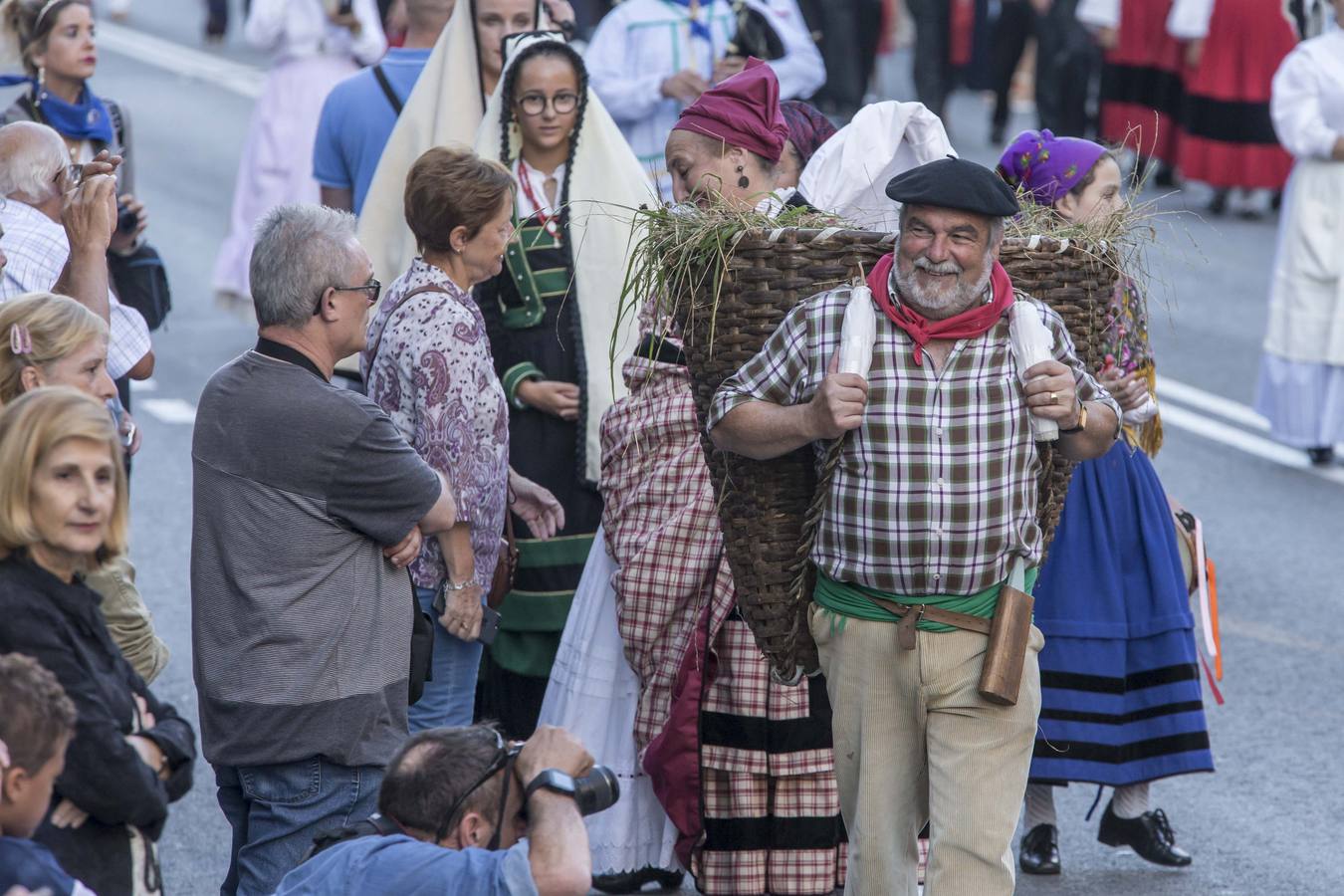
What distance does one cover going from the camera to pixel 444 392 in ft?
16.3

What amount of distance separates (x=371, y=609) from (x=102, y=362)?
2.49 feet

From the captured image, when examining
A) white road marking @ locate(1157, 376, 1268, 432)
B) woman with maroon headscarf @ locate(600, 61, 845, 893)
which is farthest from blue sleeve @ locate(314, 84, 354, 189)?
white road marking @ locate(1157, 376, 1268, 432)

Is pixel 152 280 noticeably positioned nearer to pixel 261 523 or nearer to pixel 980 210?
pixel 261 523

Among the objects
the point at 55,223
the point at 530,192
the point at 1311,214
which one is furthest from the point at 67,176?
the point at 1311,214

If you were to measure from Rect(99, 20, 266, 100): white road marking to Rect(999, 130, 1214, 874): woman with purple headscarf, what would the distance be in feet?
49.4

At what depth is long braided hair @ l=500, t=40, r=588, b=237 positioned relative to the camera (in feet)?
19.9

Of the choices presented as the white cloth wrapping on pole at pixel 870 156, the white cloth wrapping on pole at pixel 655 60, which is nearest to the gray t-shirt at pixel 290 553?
the white cloth wrapping on pole at pixel 870 156

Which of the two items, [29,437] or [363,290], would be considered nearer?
[29,437]

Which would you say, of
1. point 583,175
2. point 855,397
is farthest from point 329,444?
point 583,175

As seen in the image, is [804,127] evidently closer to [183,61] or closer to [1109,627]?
[1109,627]

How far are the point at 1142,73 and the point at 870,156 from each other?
39.9ft

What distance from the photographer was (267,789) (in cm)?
443

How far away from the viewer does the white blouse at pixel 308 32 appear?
1076cm

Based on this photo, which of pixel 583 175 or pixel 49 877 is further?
pixel 583 175
